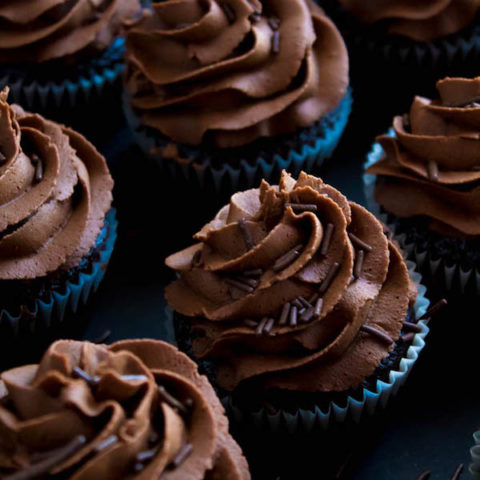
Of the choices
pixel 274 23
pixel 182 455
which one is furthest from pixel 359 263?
pixel 274 23

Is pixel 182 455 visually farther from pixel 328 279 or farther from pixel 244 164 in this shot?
pixel 244 164

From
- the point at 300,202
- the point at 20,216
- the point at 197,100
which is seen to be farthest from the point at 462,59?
the point at 20,216

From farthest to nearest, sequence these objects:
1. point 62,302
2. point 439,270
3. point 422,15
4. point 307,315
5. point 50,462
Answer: point 422,15 → point 439,270 → point 62,302 → point 307,315 → point 50,462

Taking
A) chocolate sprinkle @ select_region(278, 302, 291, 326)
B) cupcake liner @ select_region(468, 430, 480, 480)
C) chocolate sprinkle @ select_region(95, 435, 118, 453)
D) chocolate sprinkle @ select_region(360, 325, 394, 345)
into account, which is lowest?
cupcake liner @ select_region(468, 430, 480, 480)

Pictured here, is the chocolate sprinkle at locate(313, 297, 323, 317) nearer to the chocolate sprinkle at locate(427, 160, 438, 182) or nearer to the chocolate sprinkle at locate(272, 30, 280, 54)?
the chocolate sprinkle at locate(427, 160, 438, 182)

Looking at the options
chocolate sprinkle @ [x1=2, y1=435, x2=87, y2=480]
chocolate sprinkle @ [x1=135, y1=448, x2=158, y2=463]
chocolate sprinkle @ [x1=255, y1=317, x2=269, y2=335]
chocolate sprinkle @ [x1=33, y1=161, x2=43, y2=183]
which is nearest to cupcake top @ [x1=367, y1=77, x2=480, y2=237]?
chocolate sprinkle @ [x1=255, y1=317, x2=269, y2=335]

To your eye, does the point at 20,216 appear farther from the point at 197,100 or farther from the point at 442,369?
the point at 442,369
